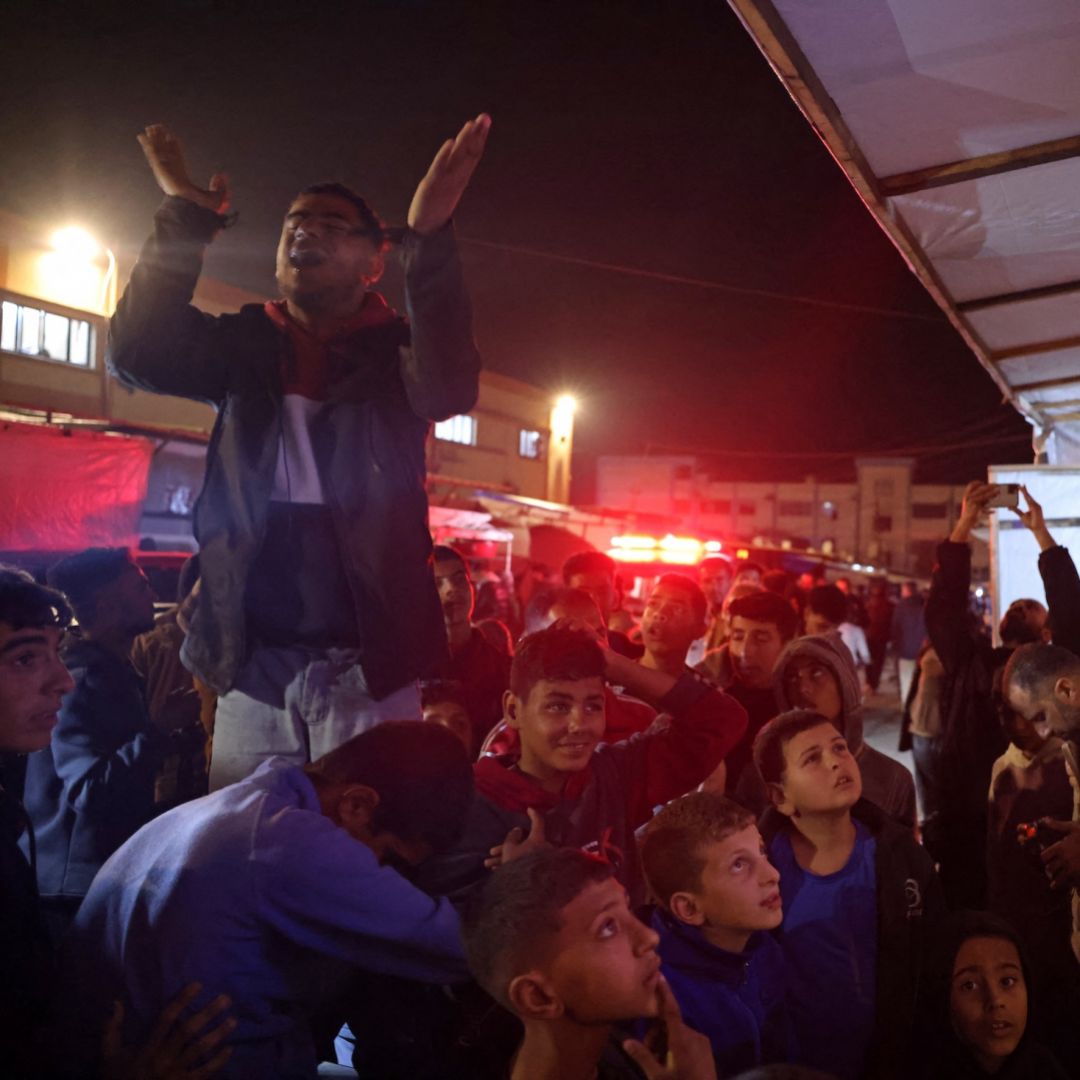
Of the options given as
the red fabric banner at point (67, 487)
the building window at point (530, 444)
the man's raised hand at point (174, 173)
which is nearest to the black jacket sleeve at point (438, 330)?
the man's raised hand at point (174, 173)

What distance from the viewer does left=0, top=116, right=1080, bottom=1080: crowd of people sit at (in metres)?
2.08

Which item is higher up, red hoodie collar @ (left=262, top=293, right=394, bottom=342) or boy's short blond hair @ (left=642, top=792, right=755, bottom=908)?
red hoodie collar @ (left=262, top=293, right=394, bottom=342)

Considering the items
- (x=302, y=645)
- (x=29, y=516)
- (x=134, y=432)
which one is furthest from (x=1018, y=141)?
(x=134, y=432)

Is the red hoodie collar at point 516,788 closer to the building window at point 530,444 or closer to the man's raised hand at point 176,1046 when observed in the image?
the man's raised hand at point 176,1046

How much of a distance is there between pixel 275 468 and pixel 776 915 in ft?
5.91

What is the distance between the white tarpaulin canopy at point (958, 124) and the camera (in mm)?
3096

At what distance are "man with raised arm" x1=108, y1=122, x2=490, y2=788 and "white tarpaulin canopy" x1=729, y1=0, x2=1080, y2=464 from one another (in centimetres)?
152

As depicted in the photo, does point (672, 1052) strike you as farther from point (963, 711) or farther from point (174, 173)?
point (963, 711)

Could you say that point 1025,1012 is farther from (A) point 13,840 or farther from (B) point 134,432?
(B) point 134,432

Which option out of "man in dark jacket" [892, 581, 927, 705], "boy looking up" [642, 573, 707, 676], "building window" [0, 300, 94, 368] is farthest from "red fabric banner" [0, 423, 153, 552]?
"man in dark jacket" [892, 581, 927, 705]

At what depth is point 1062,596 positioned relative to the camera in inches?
184

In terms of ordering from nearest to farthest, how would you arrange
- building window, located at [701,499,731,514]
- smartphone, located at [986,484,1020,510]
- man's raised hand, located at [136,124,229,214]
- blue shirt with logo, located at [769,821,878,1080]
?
man's raised hand, located at [136,124,229,214]
blue shirt with logo, located at [769,821,878,1080]
smartphone, located at [986,484,1020,510]
building window, located at [701,499,731,514]

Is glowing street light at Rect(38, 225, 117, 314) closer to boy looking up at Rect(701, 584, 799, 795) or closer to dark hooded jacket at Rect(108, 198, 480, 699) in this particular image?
boy looking up at Rect(701, 584, 799, 795)

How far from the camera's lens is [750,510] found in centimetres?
7506
